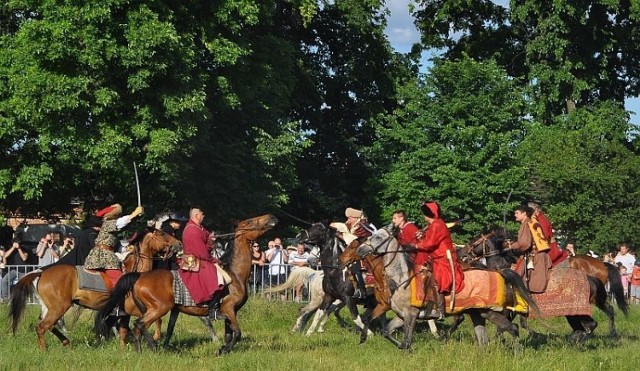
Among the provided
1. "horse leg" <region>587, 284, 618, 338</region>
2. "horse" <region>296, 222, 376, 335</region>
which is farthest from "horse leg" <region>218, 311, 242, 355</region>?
"horse leg" <region>587, 284, 618, 338</region>

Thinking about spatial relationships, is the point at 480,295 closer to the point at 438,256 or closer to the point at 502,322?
the point at 502,322

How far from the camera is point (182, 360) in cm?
1479

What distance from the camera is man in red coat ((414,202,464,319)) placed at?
1583 centimetres

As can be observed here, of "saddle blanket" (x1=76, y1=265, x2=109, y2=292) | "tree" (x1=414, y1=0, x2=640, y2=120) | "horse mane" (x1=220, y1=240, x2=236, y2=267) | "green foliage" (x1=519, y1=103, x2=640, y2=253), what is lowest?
"saddle blanket" (x1=76, y1=265, x2=109, y2=292)

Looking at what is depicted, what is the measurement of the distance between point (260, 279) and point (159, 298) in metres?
10.0

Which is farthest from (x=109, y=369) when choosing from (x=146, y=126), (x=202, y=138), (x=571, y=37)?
(x=571, y=37)

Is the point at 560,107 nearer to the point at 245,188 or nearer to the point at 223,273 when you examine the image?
the point at 245,188

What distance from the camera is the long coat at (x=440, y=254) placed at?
15820 millimetres

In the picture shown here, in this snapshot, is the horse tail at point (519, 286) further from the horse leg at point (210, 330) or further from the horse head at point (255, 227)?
the horse leg at point (210, 330)

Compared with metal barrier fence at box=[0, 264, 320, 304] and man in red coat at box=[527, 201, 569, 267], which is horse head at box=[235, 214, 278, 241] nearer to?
man in red coat at box=[527, 201, 569, 267]

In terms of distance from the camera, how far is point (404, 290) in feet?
53.3

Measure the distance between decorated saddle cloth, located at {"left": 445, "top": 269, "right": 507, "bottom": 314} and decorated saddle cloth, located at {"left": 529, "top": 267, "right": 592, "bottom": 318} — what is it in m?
1.57

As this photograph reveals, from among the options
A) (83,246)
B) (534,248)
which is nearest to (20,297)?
(83,246)

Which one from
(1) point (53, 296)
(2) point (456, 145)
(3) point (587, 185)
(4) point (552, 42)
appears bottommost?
(1) point (53, 296)
